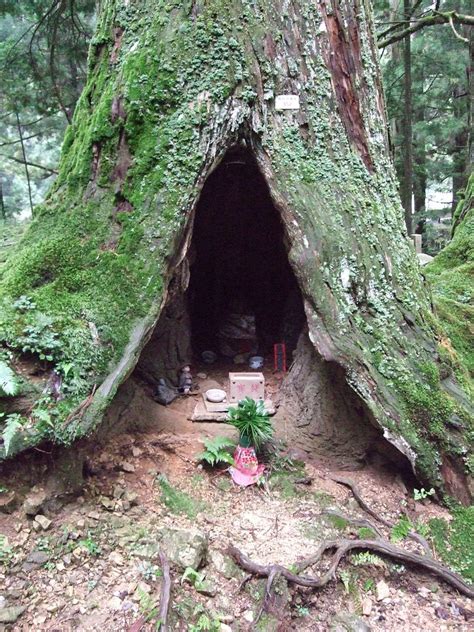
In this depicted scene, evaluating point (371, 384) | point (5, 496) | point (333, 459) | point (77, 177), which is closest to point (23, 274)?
point (77, 177)

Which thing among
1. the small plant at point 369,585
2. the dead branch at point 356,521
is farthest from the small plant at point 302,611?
the dead branch at point 356,521

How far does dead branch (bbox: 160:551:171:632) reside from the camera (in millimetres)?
2361

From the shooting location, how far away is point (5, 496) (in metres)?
2.73

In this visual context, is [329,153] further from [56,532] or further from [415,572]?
[56,532]

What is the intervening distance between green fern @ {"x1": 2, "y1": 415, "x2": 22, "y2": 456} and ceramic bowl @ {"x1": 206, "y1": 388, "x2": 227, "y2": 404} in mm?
2081

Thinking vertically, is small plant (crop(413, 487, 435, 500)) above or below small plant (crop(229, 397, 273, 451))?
below

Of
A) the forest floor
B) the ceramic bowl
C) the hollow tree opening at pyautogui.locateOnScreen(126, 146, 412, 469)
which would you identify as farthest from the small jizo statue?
the forest floor

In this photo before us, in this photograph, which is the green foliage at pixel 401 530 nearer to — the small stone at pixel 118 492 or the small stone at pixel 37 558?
the small stone at pixel 118 492

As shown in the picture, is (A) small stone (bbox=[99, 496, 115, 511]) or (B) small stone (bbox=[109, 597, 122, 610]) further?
(A) small stone (bbox=[99, 496, 115, 511])

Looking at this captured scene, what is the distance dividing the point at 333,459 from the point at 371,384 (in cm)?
93

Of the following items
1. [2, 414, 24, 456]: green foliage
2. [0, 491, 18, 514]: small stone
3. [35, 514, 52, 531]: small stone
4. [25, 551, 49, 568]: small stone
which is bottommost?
[25, 551, 49, 568]: small stone

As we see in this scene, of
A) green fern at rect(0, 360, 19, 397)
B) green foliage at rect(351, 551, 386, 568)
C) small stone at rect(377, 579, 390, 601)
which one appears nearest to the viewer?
green fern at rect(0, 360, 19, 397)

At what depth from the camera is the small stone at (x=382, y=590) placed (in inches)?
114

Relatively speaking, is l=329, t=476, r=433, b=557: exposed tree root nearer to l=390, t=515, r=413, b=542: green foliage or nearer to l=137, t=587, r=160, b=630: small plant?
l=390, t=515, r=413, b=542: green foliage
